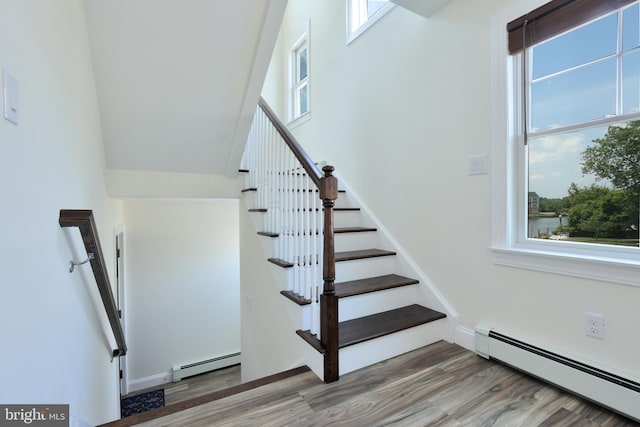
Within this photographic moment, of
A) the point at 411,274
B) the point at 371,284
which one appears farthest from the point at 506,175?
the point at 371,284

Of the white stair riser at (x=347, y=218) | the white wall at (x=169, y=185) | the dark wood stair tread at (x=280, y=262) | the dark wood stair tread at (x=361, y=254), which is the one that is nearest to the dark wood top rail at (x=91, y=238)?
the dark wood stair tread at (x=280, y=262)

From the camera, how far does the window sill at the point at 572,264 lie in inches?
55.4

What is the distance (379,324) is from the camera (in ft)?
6.70

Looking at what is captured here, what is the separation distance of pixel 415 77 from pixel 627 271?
1.80 m

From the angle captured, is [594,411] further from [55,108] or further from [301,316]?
[55,108]

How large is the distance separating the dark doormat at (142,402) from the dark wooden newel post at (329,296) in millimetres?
3600

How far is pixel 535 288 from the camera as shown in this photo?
1.73m

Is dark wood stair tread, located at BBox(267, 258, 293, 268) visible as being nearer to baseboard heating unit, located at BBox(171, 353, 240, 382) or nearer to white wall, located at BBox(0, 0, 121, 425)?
white wall, located at BBox(0, 0, 121, 425)

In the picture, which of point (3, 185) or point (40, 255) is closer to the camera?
point (3, 185)

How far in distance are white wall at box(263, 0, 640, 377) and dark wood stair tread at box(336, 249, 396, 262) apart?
0.66 ft

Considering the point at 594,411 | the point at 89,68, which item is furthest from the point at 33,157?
the point at 594,411

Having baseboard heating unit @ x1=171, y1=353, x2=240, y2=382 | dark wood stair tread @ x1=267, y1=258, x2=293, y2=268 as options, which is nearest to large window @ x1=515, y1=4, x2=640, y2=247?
dark wood stair tread @ x1=267, y1=258, x2=293, y2=268

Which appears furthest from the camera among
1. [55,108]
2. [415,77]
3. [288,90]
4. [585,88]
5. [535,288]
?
[288,90]

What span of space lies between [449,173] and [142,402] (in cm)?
475
